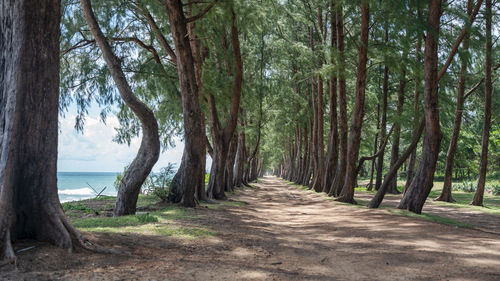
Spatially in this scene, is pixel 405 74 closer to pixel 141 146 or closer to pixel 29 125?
pixel 141 146

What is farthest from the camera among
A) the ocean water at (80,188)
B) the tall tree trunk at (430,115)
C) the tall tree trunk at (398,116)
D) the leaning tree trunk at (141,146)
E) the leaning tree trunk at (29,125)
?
the ocean water at (80,188)

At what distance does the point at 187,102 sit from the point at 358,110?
23.8 feet

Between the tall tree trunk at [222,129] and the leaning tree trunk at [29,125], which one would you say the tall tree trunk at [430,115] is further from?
the leaning tree trunk at [29,125]

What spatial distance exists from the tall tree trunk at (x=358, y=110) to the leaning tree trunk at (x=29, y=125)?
12.3m

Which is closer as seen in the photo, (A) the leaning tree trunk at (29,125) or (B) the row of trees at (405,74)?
(A) the leaning tree trunk at (29,125)

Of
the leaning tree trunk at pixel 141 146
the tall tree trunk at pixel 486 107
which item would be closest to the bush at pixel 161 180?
the leaning tree trunk at pixel 141 146

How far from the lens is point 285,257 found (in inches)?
241

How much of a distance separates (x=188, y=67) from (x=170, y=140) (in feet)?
29.4

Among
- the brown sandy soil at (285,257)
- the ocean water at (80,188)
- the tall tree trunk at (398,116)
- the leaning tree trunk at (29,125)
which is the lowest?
the ocean water at (80,188)

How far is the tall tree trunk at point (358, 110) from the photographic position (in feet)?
50.0

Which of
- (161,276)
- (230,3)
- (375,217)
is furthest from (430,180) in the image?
(161,276)

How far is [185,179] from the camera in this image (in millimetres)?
12406

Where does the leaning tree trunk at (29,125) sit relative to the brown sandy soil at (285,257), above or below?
above

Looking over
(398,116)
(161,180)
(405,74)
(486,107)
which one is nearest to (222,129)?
(161,180)
